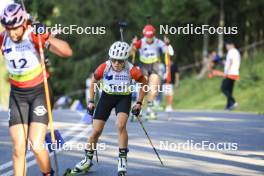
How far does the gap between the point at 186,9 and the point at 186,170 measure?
2681 centimetres

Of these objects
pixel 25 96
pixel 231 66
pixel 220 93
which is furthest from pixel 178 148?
pixel 220 93

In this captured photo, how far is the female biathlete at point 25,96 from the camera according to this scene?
8.02 meters

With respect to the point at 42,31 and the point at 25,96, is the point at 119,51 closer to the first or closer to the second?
the point at 25,96

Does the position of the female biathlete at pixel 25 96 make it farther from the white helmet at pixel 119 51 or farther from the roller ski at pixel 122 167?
the white helmet at pixel 119 51

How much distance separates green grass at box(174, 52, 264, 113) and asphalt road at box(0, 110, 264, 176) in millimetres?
8451

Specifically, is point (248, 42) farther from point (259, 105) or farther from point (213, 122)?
point (213, 122)

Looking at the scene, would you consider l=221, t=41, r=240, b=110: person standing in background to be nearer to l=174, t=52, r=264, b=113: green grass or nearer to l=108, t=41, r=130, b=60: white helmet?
l=174, t=52, r=264, b=113: green grass

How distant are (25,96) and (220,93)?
2524 centimetres

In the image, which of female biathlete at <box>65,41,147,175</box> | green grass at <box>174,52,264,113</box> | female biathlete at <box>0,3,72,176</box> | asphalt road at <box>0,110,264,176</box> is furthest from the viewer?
green grass at <box>174,52,264,113</box>

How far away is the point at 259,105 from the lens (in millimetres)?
27250

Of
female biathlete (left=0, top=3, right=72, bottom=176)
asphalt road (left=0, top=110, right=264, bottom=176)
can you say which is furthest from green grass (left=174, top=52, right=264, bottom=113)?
female biathlete (left=0, top=3, right=72, bottom=176)

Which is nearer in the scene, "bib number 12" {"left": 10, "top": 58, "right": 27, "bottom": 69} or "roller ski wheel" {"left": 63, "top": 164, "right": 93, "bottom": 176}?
"bib number 12" {"left": 10, "top": 58, "right": 27, "bottom": 69}

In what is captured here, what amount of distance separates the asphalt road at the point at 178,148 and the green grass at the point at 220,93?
845 cm

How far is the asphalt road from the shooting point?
10.7 meters
